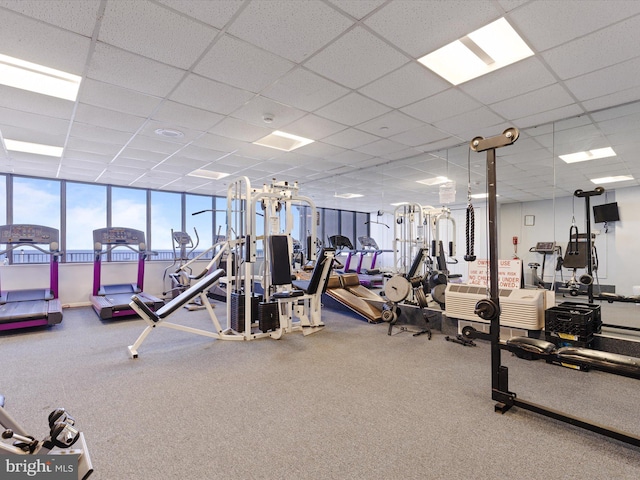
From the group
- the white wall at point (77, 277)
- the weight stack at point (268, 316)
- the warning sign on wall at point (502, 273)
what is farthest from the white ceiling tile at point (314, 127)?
the white wall at point (77, 277)

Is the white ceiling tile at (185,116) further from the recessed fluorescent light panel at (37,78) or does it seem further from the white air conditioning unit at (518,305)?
the white air conditioning unit at (518,305)

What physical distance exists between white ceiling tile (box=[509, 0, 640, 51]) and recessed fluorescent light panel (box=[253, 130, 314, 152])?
10.2 ft

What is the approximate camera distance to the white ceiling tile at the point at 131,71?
2.77 m

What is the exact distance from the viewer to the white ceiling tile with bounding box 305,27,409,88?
2.59 meters

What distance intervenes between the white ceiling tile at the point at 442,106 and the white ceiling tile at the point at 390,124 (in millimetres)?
133

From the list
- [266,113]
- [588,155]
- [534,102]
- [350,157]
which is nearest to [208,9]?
[266,113]

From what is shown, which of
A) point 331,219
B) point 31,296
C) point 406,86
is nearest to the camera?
point 406,86

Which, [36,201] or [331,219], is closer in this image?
[36,201]

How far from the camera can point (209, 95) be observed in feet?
11.6

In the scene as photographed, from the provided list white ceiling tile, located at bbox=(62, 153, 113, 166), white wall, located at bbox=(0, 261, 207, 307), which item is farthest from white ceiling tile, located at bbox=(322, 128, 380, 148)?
white wall, located at bbox=(0, 261, 207, 307)

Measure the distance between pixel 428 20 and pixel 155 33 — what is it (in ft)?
6.75

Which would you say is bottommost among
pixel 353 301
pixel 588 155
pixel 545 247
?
pixel 353 301

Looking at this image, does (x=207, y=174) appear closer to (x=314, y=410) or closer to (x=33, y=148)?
(x=33, y=148)

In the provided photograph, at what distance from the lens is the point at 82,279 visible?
6730 millimetres
